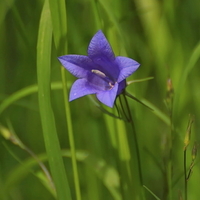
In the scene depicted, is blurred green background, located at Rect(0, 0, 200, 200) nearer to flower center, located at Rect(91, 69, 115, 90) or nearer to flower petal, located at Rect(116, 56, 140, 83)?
flower center, located at Rect(91, 69, 115, 90)

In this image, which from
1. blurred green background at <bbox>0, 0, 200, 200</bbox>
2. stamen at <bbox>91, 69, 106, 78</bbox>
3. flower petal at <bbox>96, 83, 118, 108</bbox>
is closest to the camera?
flower petal at <bbox>96, 83, 118, 108</bbox>

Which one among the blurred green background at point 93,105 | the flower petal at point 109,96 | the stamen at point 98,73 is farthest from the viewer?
the blurred green background at point 93,105

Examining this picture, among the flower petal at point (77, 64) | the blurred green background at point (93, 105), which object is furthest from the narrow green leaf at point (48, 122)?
the blurred green background at point (93, 105)

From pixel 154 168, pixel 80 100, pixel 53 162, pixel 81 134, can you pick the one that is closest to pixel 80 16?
pixel 80 100

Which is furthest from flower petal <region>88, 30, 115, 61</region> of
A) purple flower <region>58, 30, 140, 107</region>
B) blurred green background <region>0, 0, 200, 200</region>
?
blurred green background <region>0, 0, 200, 200</region>

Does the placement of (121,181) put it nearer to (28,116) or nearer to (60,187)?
→ (60,187)

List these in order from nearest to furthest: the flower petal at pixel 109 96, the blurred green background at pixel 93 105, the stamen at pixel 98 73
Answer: the flower petal at pixel 109 96 → the stamen at pixel 98 73 → the blurred green background at pixel 93 105

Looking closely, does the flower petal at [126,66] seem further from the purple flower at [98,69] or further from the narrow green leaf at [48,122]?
the narrow green leaf at [48,122]
